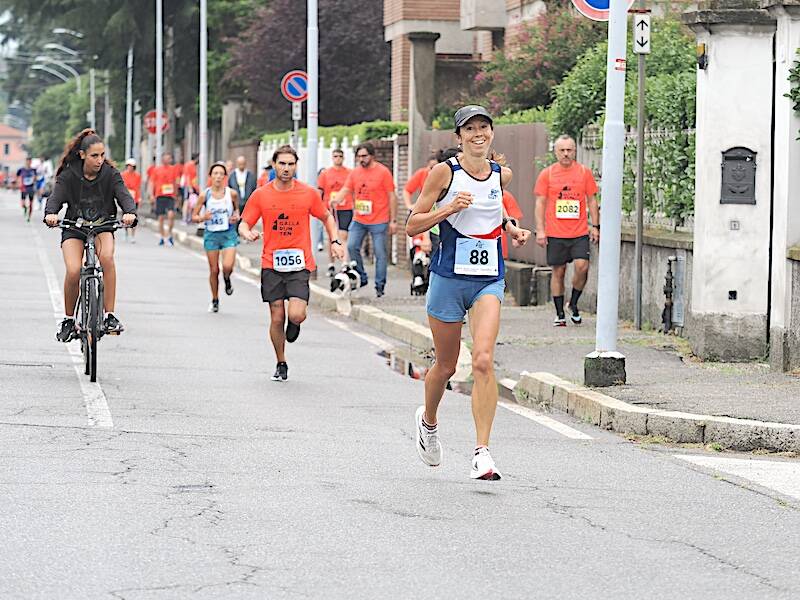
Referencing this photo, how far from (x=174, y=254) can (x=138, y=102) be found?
3283 cm

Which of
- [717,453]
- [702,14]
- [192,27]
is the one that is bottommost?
[717,453]

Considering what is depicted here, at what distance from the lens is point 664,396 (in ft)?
40.8

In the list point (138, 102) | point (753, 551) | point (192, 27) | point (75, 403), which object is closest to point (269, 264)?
point (75, 403)

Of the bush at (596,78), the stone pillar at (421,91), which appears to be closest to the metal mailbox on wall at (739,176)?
the bush at (596,78)

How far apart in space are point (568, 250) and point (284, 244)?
5041 mm

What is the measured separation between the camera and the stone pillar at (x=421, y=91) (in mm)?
27812

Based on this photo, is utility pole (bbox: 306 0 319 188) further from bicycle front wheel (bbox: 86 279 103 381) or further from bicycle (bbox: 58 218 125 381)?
bicycle front wheel (bbox: 86 279 103 381)

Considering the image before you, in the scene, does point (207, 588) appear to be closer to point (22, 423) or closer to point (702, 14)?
point (22, 423)

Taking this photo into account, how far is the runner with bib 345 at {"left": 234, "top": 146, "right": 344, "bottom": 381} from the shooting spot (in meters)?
14.0

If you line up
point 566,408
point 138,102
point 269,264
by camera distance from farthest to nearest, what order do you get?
point 138,102 → point 269,264 → point 566,408

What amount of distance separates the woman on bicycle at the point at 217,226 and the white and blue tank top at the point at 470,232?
10.7 meters

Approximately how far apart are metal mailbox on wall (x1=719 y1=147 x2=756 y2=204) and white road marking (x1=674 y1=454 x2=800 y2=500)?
15.2 ft

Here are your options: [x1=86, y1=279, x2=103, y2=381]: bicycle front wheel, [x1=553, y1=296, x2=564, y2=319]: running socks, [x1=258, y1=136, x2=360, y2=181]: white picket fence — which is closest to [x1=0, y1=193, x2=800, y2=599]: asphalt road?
[x1=86, y1=279, x2=103, y2=381]: bicycle front wheel

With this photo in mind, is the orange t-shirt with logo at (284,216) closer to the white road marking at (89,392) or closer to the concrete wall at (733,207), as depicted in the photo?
the white road marking at (89,392)
